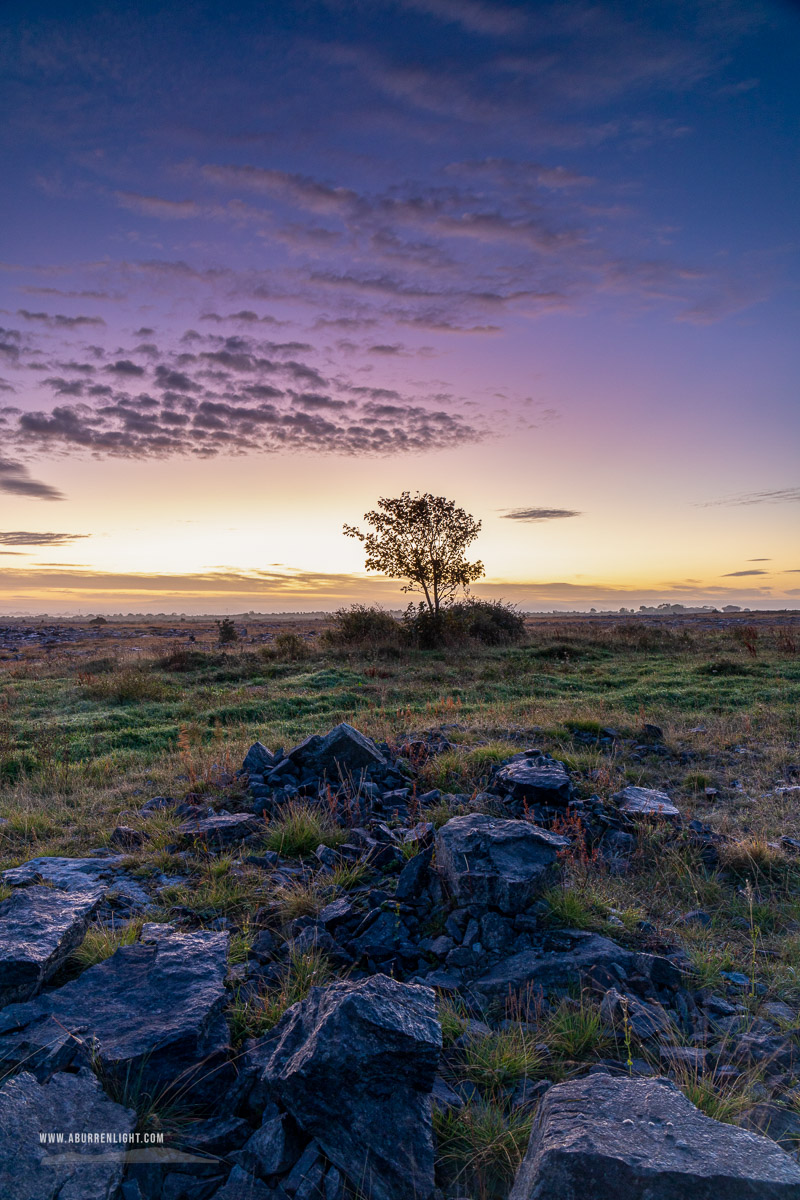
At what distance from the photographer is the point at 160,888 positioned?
5.63 meters

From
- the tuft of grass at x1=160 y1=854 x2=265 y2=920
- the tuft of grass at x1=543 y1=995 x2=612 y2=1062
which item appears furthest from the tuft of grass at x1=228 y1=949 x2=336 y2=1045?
the tuft of grass at x1=543 y1=995 x2=612 y2=1062

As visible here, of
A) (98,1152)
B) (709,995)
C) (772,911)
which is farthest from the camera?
(772,911)

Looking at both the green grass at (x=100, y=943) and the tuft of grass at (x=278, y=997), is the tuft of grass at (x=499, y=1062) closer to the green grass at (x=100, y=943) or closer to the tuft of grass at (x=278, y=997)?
the tuft of grass at (x=278, y=997)

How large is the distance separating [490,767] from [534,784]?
3.92 feet

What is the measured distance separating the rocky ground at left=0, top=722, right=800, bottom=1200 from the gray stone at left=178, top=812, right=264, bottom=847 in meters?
0.04

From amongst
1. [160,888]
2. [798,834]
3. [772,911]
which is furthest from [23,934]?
[798,834]

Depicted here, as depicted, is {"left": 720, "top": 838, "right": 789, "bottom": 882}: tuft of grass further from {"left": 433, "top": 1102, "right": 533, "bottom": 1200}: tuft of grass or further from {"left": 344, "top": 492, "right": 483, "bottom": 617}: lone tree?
{"left": 344, "top": 492, "right": 483, "bottom": 617}: lone tree

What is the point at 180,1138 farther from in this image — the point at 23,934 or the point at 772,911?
the point at 772,911

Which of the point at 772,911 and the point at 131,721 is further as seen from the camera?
the point at 131,721

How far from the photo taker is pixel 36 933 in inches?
164

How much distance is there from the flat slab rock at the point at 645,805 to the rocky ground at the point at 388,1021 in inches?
10.7

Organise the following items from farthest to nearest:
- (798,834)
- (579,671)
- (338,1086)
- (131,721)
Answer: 1. (579,671)
2. (131,721)
3. (798,834)
4. (338,1086)

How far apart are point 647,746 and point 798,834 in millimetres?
3446

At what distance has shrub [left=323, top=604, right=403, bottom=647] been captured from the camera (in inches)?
1117
